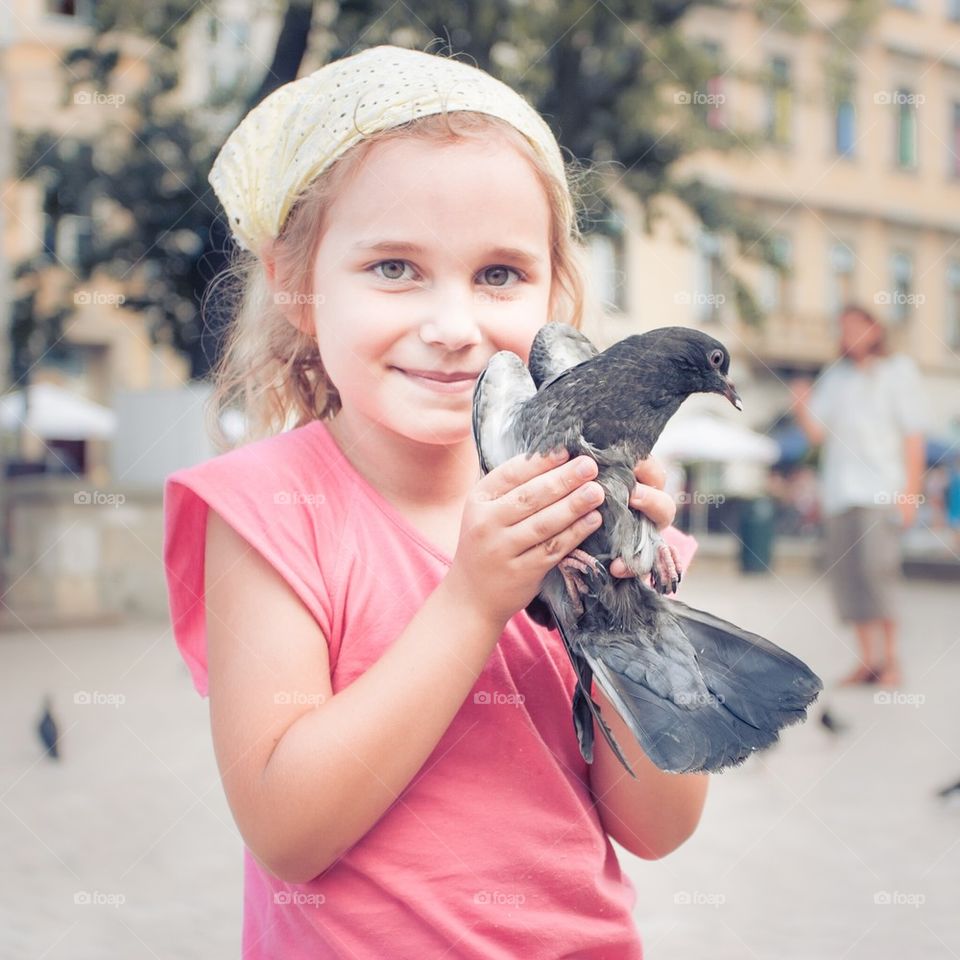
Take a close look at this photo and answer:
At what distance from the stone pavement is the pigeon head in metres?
2.25

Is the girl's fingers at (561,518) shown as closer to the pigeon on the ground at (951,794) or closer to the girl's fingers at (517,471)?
the girl's fingers at (517,471)

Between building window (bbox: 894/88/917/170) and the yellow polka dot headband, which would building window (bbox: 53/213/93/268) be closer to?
the yellow polka dot headband

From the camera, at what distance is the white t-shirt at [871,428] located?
258 inches

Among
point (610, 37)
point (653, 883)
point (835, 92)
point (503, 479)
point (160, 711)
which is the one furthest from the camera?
point (835, 92)

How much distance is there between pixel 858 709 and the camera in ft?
20.2

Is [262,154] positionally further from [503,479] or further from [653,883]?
[653,883]

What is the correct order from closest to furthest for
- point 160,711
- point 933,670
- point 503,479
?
point 503,479, point 160,711, point 933,670

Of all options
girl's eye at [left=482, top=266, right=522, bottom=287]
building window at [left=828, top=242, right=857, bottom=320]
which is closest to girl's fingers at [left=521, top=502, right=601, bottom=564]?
girl's eye at [left=482, top=266, right=522, bottom=287]

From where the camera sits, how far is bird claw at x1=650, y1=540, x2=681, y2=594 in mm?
1392

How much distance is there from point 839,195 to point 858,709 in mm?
25820

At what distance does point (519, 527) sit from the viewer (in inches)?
52.1

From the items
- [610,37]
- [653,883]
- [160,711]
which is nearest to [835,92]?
[610,37]

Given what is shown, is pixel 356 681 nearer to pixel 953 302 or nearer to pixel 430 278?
pixel 430 278

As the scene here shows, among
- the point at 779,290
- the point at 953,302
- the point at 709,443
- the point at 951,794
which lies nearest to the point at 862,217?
the point at 779,290
